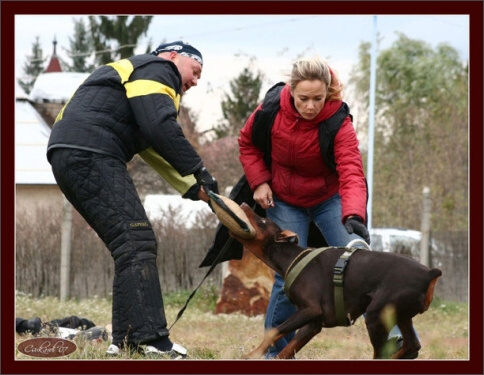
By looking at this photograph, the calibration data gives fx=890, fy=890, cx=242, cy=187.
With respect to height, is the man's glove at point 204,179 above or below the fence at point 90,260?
above

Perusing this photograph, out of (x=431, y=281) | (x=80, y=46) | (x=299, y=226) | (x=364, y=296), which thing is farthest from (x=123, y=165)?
(x=80, y=46)

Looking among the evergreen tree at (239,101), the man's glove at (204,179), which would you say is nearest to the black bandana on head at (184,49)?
the man's glove at (204,179)

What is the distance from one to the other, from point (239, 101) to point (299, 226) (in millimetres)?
18761

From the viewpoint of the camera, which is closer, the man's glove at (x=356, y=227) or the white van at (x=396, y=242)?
the man's glove at (x=356, y=227)

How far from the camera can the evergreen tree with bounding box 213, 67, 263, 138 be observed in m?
23.3

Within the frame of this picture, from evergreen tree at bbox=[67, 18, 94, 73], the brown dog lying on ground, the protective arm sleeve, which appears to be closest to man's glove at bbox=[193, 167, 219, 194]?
the protective arm sleeve

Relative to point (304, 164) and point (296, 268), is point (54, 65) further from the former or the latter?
point (296, 268)

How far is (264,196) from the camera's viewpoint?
569 cm

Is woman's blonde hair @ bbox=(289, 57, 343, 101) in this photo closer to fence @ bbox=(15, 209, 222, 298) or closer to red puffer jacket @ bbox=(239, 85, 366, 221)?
red puffer jacket @ bbox=(239, 85, 366, 221)

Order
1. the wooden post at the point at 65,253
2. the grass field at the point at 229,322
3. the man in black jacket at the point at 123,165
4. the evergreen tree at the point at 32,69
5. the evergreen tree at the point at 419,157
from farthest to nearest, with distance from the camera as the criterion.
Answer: the evergreen tree at the point at 32,69, the evergreen tree at the point at 419,157, the wooden post at the point at 65,253, the grass field at the point at 229,322, the man in black jacket at the point at 123,165

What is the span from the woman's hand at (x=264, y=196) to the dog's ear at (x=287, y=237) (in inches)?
12.9

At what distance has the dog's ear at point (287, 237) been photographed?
5379mm

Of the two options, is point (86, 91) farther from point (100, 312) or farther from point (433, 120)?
point (433, 120)

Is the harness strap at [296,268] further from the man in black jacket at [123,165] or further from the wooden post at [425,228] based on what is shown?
the wooden post at [425,228]
